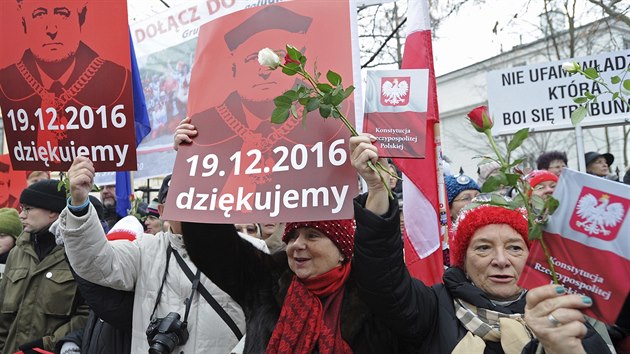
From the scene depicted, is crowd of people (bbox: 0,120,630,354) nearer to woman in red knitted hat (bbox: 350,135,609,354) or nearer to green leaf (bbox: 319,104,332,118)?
woman in red knitted hat (bbox: 350,135,609,354)

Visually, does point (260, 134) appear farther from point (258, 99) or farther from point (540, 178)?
point (540, 178)

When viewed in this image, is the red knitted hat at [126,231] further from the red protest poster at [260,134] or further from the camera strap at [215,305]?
the red protest poster at [260,134]

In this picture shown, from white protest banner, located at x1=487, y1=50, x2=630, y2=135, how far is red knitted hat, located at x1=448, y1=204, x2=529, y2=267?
3207mm

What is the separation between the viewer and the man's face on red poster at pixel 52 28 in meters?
3.11

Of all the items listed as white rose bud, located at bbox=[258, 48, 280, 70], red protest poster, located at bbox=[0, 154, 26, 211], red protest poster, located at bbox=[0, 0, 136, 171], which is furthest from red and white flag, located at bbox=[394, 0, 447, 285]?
red protest poster, located at bbox=[0, 154, 26, 211]

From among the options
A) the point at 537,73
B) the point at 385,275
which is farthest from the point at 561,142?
the point at 385,275

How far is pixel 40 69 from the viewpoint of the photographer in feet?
10.2

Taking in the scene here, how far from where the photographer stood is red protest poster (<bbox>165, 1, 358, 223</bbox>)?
94.1 inches

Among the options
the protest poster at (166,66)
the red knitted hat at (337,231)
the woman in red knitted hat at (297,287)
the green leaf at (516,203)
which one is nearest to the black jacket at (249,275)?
the woman in red knitted hat at (297,287)

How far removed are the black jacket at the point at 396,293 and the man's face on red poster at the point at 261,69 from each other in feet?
2.24

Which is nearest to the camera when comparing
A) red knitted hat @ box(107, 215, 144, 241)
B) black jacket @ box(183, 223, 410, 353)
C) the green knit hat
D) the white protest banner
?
black jacket @ box(183, 223, 410, 353)

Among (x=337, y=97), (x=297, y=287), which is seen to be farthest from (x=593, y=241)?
(x=297, y=287)

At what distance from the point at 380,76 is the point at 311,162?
52 cm

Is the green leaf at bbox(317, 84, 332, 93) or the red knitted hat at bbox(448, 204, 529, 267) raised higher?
the green leaf at bbox(317, 84, 332, 93)
